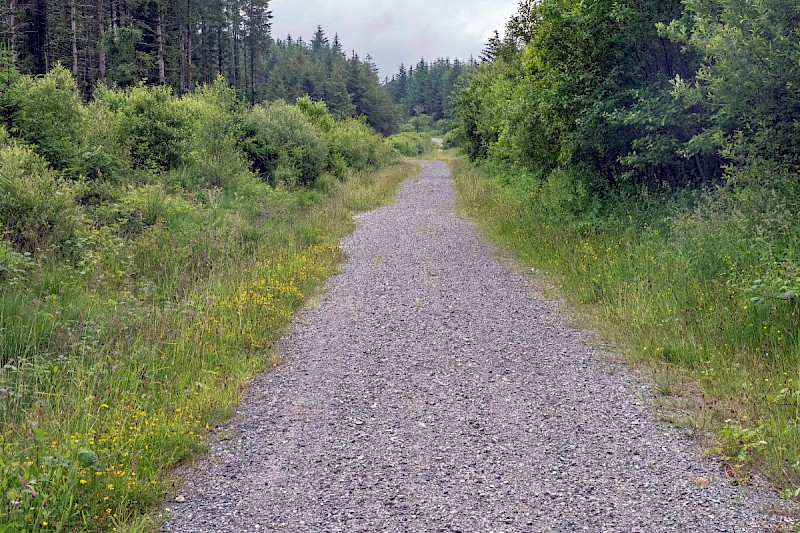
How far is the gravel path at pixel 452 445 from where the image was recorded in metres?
3.25

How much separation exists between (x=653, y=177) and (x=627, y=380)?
6516mm

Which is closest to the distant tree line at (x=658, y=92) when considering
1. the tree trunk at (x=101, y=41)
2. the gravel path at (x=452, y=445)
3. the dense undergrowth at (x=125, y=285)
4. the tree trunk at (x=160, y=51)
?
the gravel path at (x=452, y=445)

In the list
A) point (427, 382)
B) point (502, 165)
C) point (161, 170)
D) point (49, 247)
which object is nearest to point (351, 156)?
point (502, 165)

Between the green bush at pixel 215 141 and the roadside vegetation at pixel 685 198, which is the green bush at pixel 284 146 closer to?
the green bush at pixel 215 141

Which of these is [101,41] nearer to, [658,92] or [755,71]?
[658,92]

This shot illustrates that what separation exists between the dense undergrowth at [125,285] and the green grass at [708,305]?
3603 millimetres

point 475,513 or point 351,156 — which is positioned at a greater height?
point 351,156

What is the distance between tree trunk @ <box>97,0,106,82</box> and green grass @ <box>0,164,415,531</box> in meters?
21.0

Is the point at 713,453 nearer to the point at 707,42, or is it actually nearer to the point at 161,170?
the point at 707,42

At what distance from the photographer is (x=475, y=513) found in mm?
3270

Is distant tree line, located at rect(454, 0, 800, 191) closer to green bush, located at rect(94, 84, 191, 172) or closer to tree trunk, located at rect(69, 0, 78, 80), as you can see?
green bush, located at rect(94, 84, 191, 172)

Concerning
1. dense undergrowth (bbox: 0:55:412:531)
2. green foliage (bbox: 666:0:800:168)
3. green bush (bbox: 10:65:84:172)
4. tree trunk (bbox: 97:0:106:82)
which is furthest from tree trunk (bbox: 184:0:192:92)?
green foliage (bbox: 666:0:800:168)

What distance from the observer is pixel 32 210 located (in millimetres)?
8148

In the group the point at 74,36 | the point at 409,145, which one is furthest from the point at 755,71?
the point at 409,145
